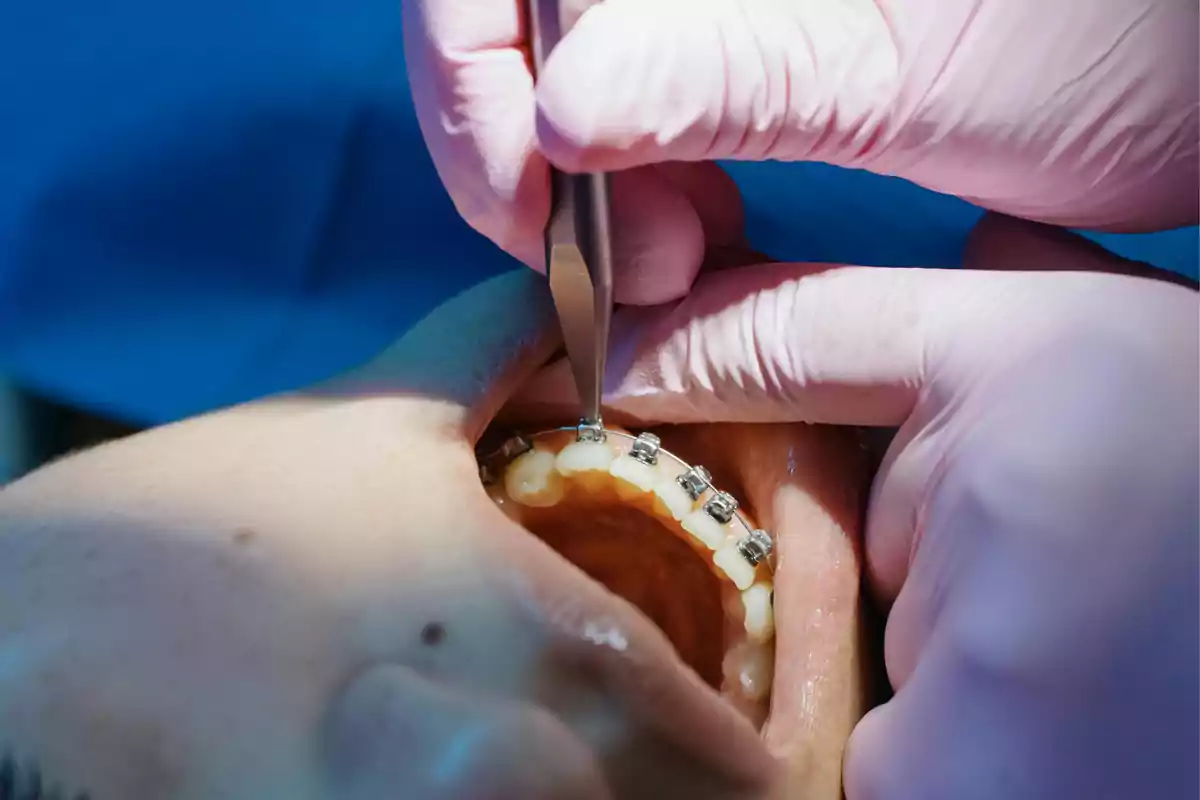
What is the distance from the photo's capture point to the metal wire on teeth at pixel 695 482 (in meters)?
0.77

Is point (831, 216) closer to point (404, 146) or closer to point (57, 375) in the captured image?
point (404, 146)

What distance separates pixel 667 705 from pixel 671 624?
31cm

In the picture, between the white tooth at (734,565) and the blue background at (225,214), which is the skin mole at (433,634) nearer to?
the white tooth at (734,565)

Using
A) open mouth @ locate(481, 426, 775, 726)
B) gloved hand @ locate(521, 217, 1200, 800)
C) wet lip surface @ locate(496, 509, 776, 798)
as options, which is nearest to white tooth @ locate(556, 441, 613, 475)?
open mouth @ locate(481, 426, 775, 726)

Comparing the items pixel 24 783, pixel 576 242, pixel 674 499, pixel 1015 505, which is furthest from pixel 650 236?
pixel 24 783

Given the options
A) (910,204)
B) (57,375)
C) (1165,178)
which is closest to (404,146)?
(57,375)

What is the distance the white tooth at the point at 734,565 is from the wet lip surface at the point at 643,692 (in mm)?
212

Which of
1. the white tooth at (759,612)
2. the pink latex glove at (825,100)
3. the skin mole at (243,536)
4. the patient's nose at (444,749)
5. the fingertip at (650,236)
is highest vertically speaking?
the pink latex glove at (825,100)

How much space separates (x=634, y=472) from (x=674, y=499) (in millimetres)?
37

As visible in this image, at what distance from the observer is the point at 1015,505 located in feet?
1.76

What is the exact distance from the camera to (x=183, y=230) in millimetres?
1038


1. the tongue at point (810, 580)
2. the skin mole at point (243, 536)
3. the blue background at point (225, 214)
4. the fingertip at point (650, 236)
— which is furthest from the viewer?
the blue background at point (225, 214)

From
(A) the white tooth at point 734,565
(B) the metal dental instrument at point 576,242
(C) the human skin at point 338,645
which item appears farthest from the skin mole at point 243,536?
(A) the white tooth at point 734,565

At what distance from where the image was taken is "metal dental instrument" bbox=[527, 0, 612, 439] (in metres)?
0.67
